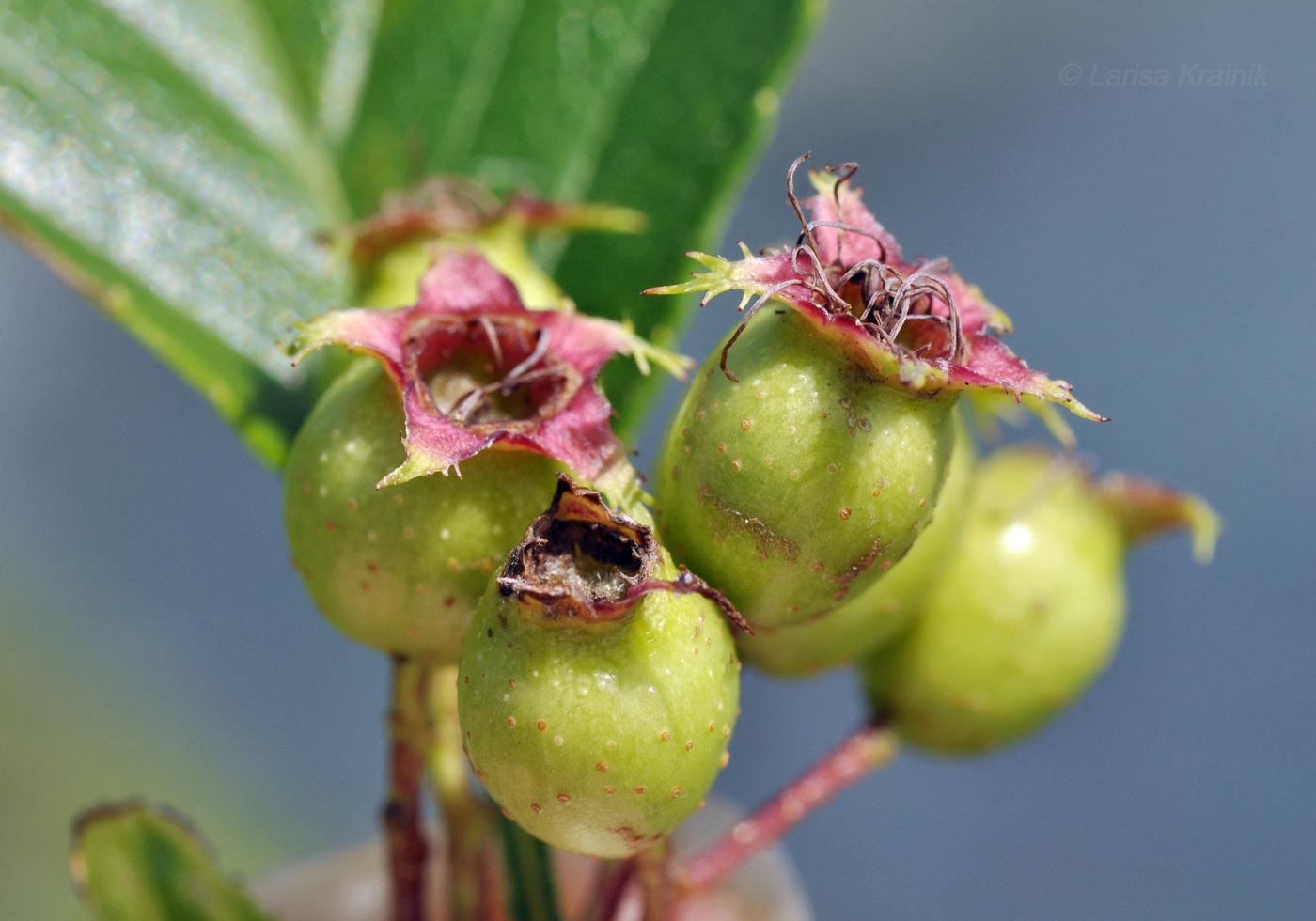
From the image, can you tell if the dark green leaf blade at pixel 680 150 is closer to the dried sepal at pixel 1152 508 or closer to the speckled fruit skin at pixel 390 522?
the speckled fruit skin at pixel 390 522

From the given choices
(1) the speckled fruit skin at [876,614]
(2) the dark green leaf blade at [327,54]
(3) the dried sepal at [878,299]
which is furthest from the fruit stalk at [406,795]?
(2) the dark green leaf blade at [327,54]

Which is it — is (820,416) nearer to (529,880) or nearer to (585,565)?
(585,565)

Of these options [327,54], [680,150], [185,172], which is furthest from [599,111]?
[185,172]

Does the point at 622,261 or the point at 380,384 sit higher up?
the point at 622,261

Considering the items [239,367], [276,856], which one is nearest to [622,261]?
[239,367]

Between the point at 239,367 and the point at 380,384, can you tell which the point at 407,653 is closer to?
the point at 380,384

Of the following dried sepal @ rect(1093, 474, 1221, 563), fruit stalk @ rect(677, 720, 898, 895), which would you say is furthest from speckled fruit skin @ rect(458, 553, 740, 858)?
dried sepal @ rect(1093, 474, 1221, 563)
